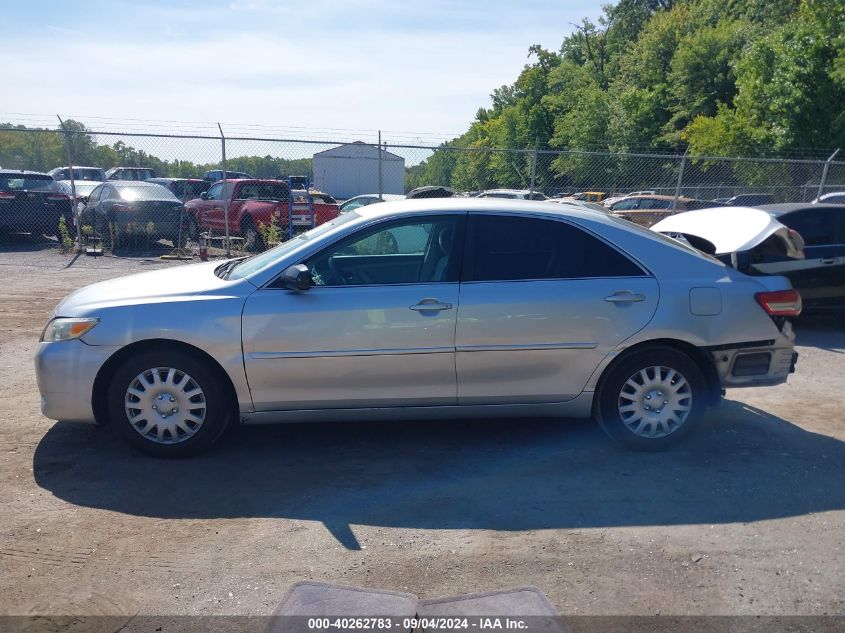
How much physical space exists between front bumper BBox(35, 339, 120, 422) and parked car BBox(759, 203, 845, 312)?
7.52 m

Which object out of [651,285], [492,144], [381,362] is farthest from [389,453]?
[492,144]

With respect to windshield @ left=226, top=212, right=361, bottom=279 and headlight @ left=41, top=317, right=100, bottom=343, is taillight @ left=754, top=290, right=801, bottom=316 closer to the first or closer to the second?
windshield @ left=226, top=212, right=361, bottom=279

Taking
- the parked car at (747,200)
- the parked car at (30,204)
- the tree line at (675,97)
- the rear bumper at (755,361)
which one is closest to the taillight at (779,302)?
the rear bumper at (755,361)

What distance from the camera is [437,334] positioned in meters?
4.88

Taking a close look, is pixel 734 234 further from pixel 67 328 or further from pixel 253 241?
pixel 253 241

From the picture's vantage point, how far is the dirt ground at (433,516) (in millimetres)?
3516

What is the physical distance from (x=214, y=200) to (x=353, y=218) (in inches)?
513

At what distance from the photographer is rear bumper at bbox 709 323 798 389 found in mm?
5082

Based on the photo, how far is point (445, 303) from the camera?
16.0 ft

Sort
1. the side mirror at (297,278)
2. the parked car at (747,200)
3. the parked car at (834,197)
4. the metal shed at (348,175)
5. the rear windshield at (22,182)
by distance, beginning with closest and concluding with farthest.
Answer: the side mirror at (297,278) → the parked car at (834,197) → the rear windshield at (22,182) → the parked car at (747,200) → the metal shed at (348,175)

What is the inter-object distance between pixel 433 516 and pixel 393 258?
6.56 ft

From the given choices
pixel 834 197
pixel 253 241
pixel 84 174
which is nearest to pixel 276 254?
pixel 253 241

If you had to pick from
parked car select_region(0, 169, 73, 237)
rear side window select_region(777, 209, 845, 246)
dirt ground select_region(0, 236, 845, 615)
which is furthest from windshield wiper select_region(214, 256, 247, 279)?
parked car select_region(0, 169, 73, 237)

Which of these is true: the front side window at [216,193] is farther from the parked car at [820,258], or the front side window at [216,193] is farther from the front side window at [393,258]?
the front side window at [393,258]
